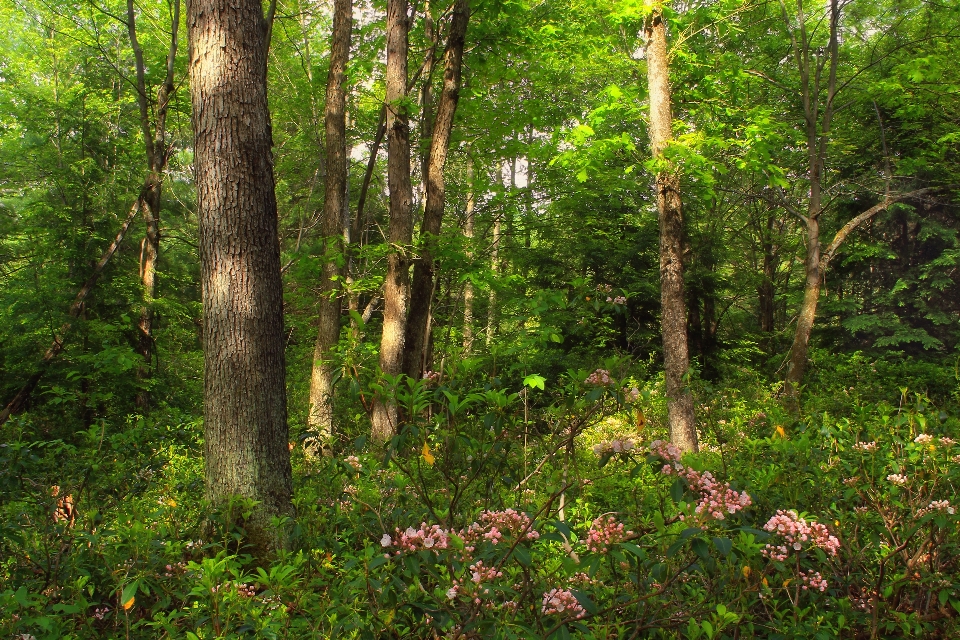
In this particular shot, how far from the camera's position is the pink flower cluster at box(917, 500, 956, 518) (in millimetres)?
2471

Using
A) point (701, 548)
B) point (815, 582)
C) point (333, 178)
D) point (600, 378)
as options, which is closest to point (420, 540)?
point (701, 548)

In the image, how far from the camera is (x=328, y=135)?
8.93 meters

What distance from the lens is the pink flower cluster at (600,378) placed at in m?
2.53

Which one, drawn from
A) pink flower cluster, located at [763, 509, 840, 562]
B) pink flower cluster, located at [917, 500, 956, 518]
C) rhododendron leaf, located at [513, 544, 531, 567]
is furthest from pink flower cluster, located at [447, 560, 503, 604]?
pink flower cluster, located at [917, 500, 956, 518]

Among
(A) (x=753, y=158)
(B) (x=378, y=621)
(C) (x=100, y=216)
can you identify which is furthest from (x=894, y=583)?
(C) (x=100, y=216)

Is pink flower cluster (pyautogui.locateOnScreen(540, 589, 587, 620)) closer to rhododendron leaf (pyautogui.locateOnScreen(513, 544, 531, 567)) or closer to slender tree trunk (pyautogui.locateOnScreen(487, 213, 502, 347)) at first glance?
rhododendron leaf (pyautogui.locateOnScreen(513, 544, 531, 567))

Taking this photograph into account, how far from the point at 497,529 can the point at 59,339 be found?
28.8ft

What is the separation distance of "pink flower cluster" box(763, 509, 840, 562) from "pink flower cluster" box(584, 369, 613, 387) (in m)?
0.81

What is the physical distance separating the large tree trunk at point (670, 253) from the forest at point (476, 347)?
0.04 m

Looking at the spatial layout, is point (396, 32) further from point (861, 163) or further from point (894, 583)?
point (861, 163)

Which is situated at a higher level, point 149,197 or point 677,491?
point 149,197

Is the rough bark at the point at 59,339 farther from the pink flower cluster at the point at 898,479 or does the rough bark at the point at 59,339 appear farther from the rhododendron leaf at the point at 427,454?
the pink flower cluster at the point at 898,479

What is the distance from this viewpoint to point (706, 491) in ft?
7.86

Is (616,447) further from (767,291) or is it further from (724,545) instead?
(767,291)
